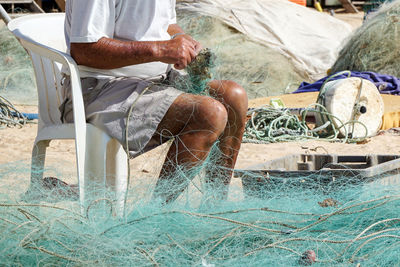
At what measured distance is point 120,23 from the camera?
114 inches

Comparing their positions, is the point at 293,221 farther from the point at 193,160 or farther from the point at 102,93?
the point at 102,93

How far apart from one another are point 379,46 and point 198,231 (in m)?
6.45

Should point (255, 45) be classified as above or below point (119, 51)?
below

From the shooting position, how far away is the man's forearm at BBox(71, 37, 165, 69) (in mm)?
2738

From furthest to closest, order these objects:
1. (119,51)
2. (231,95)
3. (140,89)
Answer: (231,95) → (140,89) → (119,51)

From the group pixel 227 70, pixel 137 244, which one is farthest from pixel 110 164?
pixel 227 70

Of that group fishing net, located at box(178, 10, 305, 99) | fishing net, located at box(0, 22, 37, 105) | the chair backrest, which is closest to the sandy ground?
the chair backrest

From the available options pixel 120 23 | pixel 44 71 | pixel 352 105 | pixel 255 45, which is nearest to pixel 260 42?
pixel 255 45

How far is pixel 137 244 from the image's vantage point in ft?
7.67

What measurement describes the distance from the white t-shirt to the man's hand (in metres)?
0.20

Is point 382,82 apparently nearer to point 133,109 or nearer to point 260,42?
point 260,42

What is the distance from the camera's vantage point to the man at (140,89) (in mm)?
2748

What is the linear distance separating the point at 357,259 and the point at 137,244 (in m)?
0.76

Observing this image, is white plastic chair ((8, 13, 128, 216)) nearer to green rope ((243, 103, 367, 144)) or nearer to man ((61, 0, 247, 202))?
man ((61, 0, 247, 202))
